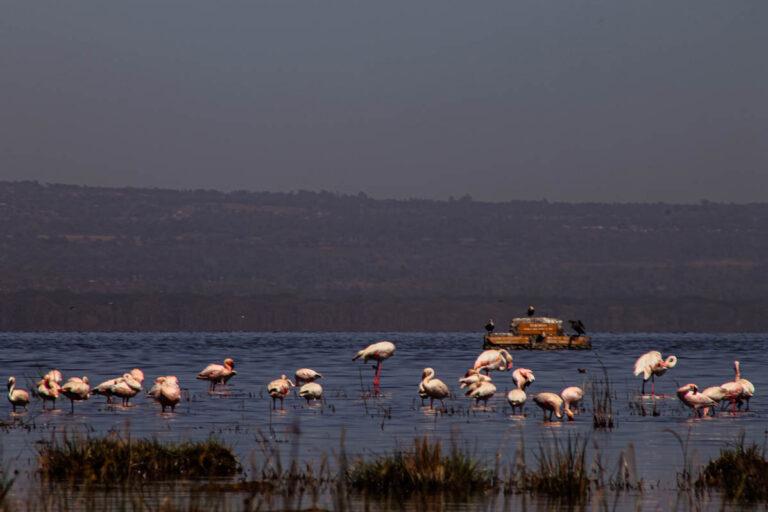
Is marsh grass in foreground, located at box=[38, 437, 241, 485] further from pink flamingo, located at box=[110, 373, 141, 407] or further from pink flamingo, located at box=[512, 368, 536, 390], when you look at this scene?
pink flamingo, located at box=[512, 368, 536, 390]

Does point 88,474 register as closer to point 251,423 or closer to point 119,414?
point 251,423

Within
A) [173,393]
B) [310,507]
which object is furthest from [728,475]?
[173,393]

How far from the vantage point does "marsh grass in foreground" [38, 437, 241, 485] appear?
21.0 m

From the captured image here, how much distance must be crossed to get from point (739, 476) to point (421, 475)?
452 centimetres

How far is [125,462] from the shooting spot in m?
21.2

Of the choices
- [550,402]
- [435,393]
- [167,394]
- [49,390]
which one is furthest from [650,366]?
[49,390]

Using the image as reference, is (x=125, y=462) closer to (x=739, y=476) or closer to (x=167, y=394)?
(x=739, y=476)

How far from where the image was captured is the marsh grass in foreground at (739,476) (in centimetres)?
1989

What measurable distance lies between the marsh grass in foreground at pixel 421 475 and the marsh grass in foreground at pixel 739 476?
3.38 m

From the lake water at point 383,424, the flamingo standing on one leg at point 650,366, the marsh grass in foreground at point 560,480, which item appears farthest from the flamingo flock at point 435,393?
the marsh grass in foreground at point 560,480

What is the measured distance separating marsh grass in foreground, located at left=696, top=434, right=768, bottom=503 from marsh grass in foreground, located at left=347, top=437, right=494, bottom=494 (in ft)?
11.1

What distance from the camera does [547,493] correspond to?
65.3ft

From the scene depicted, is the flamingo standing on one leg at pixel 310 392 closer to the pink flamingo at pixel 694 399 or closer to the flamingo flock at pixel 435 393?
A: the flamingo flock at pixel 435 393

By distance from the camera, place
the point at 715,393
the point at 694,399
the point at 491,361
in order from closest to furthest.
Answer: the point at 694,399
the point at 715,393
the point at 491,361
